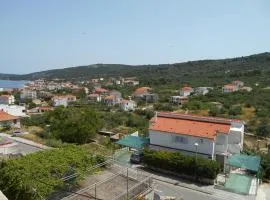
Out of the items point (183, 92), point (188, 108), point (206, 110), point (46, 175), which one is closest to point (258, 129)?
point (206, 110)

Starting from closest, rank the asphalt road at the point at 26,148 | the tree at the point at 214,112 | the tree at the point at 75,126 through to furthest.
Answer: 1. the asphalt road at the point at 26,148
2. the tree at the point at 75,126
3. the tree at the point at 214,112

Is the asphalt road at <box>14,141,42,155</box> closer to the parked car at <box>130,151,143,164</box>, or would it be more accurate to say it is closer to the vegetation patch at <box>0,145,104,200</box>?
the parked car at <box>130,151,143,164</box>

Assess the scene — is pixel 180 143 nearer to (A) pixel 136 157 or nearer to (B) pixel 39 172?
(A) pixel 136 157

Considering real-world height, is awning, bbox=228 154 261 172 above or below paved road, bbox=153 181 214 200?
above

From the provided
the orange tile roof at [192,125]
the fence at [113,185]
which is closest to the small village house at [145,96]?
the orange tile roof at [192,125]

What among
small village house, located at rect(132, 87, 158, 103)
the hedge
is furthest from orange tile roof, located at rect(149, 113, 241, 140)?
small village house, located at rect(132, 87, 158, 103)

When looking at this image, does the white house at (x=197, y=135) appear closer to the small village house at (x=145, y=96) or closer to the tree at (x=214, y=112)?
the tree at (x=214, y=112)
